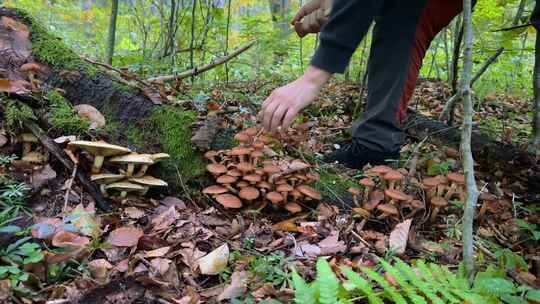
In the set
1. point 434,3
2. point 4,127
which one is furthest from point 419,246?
point 4,127

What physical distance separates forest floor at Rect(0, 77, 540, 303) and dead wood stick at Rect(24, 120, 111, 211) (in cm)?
5

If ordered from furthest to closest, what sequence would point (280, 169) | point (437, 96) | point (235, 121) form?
point (437, 96)
point (235, 121)
point (280, 169)

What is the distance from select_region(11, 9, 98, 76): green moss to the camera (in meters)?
3.24

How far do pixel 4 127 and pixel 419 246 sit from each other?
291 cm

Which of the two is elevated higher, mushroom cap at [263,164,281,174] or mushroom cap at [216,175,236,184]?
mushroom cap at [263,164,281,174]

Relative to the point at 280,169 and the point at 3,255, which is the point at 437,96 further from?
the point at 3,255

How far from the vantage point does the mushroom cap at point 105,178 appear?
2400 mm

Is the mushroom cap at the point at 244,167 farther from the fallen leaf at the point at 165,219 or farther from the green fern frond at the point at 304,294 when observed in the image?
the green fern frond at the point at 304,294

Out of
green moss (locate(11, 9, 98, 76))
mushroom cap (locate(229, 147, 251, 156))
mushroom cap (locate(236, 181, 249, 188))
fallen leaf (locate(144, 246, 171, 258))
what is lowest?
fallen leaf (locate(144, 246, 171, 258))

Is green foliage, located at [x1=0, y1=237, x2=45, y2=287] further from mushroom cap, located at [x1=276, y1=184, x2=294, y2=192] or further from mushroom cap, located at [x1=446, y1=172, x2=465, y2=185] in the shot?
mushroom cap, located at [x1=446, y1=172, x2=465, y2=185]

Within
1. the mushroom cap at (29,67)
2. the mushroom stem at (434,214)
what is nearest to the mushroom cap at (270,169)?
the mushroom stem at (434,214)

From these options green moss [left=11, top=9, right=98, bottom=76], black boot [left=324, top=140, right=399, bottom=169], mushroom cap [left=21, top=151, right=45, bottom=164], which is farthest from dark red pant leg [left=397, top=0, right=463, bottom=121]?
mushroom cap [left=21, top=151, right=45, bottom=164]

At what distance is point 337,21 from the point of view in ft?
7.15

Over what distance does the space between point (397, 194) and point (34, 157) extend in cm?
249
